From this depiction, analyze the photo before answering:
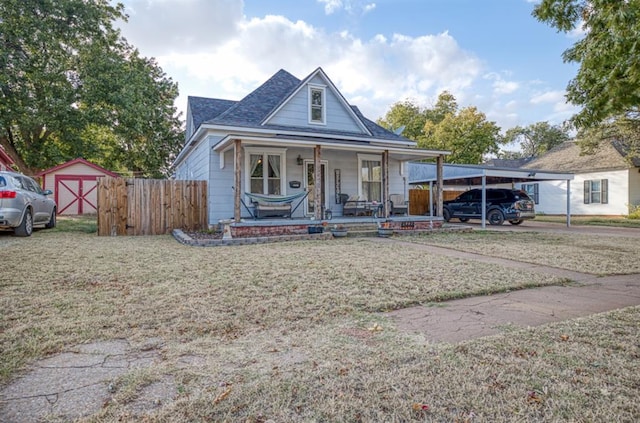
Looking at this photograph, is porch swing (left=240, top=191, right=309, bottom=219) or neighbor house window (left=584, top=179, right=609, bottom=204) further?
neighbor house window (left=584, top=179, right=609, bottom=204)

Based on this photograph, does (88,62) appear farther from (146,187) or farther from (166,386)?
(166,386)

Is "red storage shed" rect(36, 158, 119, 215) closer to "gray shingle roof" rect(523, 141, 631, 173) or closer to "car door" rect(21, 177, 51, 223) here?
"car door" rect(21, 177, 51, 223)

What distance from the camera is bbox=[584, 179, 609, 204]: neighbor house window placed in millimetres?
21469

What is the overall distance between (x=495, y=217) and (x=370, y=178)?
6503mm

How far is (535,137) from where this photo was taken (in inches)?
2298

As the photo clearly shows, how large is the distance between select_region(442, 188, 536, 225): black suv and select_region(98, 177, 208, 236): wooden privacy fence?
1200 cm

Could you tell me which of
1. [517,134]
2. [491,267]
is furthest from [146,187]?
[517,134]

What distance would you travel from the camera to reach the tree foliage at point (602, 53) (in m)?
3.84

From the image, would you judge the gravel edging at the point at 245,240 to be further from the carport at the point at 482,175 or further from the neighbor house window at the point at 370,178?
the carport at the point at 482,175

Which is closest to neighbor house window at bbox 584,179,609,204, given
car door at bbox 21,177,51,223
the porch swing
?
the porch swing

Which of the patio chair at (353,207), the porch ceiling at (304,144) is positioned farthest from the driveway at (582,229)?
the patio chair at (353,207)

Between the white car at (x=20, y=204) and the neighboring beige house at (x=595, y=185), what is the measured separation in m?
26.3

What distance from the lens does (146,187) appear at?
36.9 feet

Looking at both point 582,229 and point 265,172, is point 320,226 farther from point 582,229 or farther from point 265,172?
point 582,229
